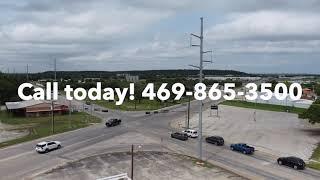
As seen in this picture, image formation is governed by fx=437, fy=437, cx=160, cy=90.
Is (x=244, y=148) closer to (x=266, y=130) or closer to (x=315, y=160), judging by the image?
(x=315, y=160)

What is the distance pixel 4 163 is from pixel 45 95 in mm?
75309

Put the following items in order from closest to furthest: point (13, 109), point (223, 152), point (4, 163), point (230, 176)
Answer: point (230, 176)
point (4, 163)
point (223, 152)
point (13, 109)

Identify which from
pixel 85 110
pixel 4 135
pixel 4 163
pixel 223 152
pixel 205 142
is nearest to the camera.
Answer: pixel 4 163

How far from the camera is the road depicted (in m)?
39.8

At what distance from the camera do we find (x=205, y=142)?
55469mm

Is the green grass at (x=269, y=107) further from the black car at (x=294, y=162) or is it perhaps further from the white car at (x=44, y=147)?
the white car at (x=44, y=147)

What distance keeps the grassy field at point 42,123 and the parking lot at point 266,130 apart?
653 inches

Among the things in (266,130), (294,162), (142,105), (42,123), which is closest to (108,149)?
(294,162)

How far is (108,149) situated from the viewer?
166ft

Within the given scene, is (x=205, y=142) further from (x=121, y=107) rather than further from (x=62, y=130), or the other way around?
(x=121, y=107)

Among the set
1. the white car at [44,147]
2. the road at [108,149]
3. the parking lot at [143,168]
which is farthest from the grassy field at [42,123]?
the parking lot at [143,168]

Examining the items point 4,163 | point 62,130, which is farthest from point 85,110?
point 4,163

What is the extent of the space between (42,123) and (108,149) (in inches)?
1150

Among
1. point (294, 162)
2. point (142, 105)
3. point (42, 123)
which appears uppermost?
point (294, 162)
